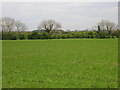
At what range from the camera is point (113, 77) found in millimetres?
9719

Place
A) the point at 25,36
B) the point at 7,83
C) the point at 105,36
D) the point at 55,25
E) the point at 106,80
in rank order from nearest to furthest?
the point at 7,83 → the point at 106,80 → the point at 25,36 → the point at 105,36 → the point at 55,25

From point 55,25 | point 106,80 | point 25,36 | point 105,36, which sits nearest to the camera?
point 106,80

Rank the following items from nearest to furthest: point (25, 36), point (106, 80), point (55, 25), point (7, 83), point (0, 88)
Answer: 1. point (0, 88)
2. point (7, 83)
3. point (106, 80)
4. point (25, 36)
5. point (55, 25)

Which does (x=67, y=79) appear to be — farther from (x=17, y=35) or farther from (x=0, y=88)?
(x=17, y=35)

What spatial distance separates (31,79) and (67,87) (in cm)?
220

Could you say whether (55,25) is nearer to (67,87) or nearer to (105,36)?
(105,36)

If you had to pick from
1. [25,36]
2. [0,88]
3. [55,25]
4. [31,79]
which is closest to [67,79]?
[31,79]

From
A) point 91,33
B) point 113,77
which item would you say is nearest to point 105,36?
point 91,33

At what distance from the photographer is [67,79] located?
30.7 feet

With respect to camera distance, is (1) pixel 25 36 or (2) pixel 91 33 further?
(2) pixel 91 33

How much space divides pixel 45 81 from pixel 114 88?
2971 millimetres

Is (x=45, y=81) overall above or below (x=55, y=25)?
below

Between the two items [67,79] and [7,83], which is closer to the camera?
[7,83]

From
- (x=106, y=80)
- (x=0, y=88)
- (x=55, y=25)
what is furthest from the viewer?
(x=55, y=25)
